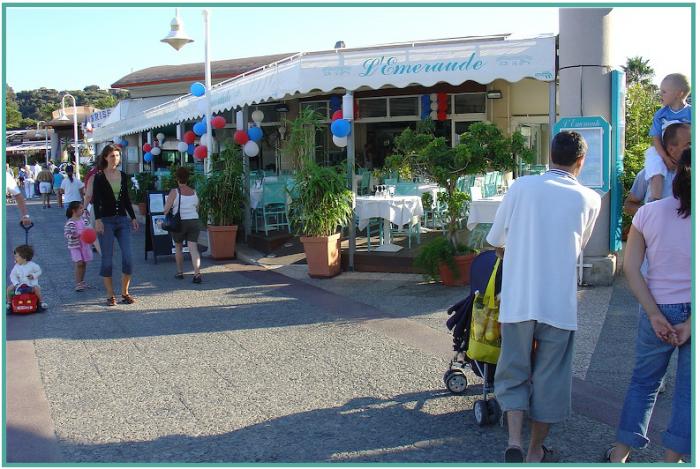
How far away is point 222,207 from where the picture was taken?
464 inches

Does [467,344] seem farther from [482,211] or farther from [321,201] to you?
[321,201]

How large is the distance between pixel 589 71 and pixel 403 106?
8.76m

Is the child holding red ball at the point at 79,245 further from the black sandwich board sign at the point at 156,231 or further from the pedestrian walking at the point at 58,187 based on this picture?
the pedestrian walking at the point at 58,187

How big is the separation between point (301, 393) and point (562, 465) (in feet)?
6.42

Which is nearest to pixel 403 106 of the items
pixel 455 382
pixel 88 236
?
pixel 88 236

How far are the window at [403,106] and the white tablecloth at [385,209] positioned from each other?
622cm

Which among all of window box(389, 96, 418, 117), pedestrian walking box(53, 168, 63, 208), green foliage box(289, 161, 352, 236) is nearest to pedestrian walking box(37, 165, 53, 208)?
pedestrian walking box(53, 168, 63, 208)

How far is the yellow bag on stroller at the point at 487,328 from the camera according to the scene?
418 cm

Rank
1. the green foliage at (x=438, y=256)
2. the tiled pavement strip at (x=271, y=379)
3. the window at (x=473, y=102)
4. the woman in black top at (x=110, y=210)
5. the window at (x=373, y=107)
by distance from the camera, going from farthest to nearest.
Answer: the window at (x=373, y=107) → the window at (x=473, y=102) → the green foliage at (x=438, y=256) → the woman in black top at (x=110, y=210) → the tiled pavement strip at (x=271, y=379)

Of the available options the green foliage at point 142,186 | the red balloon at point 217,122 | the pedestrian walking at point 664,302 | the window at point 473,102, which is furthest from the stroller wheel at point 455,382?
the green foliage at point 142,186

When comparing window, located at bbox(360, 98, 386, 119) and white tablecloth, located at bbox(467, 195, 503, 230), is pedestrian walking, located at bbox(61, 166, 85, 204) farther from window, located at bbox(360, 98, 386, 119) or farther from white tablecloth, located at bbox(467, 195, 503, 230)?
white tablecloth, located at bbox(467, 195, 503, 230)

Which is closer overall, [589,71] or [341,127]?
[589,71]

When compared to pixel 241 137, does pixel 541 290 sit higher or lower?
lower

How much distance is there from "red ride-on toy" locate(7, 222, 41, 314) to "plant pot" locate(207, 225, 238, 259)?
4.03 m
